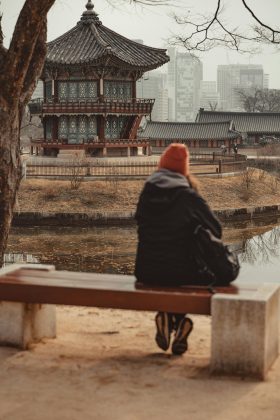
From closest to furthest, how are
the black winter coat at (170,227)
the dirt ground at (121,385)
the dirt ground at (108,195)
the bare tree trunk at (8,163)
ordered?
1. the dirt ground at (121,385)
2. the black winter coat at (170,227)
3. the bare tree trunk at (8,163)
4. the dirt ground at (108,195)

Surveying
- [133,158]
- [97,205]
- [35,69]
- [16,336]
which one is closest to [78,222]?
[97,205]

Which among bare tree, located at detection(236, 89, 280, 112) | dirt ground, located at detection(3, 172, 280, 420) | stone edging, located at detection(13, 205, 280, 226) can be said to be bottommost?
stone edging, located at detection(13, 205, 280, 226)

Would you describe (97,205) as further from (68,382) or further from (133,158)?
(68,382)

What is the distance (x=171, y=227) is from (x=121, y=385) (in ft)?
4.43

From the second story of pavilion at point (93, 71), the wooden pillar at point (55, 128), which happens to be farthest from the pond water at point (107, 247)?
the wooden pillar at point (55, 128)

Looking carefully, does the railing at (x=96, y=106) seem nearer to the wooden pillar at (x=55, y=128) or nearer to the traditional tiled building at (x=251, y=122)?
the wooden pillar at (x=55, y=128)

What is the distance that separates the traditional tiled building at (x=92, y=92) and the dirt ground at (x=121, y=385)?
3467 centimetres

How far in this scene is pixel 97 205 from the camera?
102 feet

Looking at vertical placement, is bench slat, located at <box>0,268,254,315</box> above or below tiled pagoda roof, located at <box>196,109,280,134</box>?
below

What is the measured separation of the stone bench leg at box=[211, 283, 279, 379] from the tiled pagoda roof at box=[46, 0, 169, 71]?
3489 centimetres

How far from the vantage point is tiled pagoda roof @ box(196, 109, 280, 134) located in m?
69.4

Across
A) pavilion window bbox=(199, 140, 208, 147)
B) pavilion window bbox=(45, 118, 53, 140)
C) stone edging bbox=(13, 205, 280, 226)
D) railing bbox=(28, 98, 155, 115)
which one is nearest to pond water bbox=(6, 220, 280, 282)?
stone edging bbox=(13, 205, 280, 226)

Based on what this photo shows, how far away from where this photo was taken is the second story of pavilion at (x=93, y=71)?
1608 inches

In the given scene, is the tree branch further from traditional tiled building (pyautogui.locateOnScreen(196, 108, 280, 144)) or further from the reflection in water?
traditional tiled building (pyautogui.locateOnScreen(196, 108, 280, 144))
